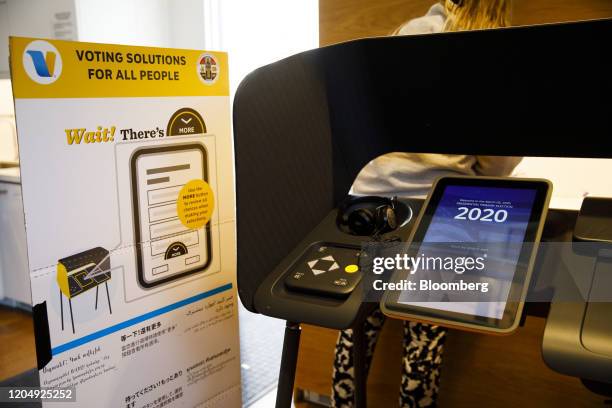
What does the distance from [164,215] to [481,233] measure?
2.17 feet

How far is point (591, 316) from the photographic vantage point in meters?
0.67

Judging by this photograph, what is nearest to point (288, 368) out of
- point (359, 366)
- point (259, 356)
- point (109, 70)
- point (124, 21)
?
point (359, 366)

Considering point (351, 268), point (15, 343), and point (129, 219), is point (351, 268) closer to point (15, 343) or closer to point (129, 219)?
point (129, 219)

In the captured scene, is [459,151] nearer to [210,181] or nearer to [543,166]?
[210,181]

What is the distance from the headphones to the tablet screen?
53 mm

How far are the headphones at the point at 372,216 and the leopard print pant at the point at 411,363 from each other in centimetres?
40

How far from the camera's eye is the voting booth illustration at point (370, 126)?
771 mm

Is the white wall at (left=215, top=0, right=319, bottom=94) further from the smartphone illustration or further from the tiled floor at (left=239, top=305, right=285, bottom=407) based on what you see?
the smartphone illustration

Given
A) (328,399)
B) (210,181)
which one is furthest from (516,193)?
(328,399)

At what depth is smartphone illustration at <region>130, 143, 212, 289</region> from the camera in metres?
1.08

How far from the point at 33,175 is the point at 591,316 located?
2.90 ft

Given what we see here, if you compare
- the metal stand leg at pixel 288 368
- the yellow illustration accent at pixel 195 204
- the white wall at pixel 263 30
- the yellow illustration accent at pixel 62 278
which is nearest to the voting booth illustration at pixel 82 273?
the yellow illustration accent at pixel 62 278

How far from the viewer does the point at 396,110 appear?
0.99 metres

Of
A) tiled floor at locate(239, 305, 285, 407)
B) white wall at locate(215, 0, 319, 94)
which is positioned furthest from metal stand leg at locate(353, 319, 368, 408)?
white wall at locate(215, 0, 319, 94)
